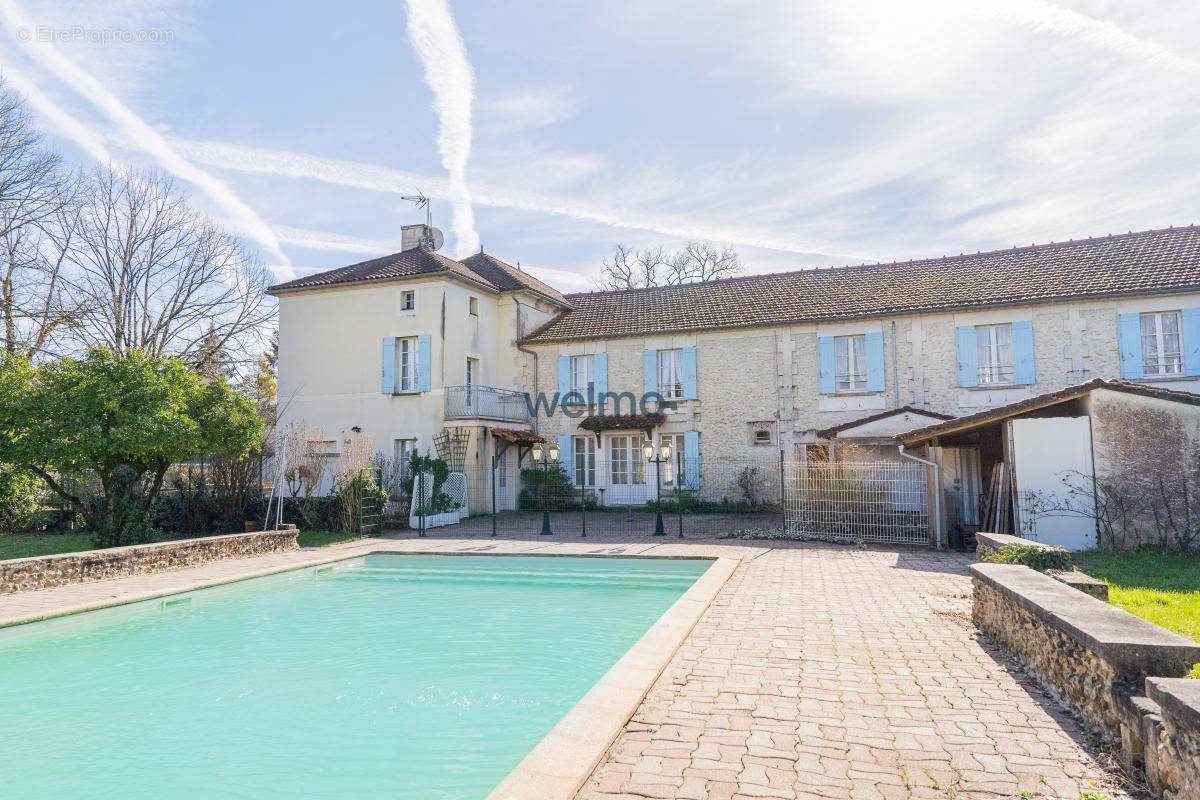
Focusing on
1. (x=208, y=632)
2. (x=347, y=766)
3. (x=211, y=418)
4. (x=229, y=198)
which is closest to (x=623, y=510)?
(x=211, y=418)

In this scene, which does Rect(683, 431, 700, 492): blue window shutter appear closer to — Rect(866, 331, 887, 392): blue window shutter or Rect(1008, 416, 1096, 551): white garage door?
Rect(866, 331, 887, 392): blue window shutter

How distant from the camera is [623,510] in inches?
782

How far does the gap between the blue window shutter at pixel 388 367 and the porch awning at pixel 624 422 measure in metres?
5.63

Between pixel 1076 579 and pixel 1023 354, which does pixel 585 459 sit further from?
pixel 1076 579

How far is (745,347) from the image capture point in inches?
780

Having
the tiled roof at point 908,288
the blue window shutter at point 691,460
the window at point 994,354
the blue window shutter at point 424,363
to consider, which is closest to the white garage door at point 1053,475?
the window at point 994,354

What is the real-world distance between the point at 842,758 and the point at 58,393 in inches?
478

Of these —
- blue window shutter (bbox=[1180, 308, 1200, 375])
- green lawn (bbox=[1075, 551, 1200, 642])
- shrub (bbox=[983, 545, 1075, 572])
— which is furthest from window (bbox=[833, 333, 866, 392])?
shrub (bbox=[983, 545, 1075, 572])

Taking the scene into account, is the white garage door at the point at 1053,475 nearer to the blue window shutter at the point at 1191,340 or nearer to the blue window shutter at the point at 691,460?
the blue window shutter at the point at 1191,340

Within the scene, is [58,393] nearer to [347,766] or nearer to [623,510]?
[347,766]

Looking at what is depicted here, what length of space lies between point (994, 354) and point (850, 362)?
135 inches

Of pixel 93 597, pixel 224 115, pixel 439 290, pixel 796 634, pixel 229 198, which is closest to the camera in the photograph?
pixel 796 634

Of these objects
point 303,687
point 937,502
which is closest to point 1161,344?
point 937,502

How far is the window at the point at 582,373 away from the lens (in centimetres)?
2155
